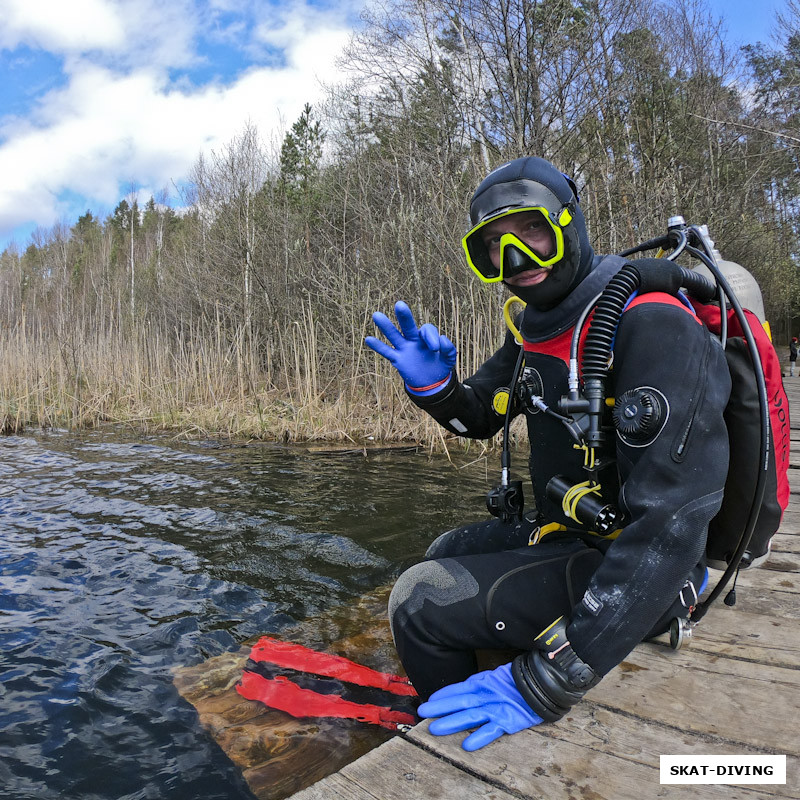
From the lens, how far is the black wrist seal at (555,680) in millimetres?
1343

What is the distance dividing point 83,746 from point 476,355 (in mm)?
5623

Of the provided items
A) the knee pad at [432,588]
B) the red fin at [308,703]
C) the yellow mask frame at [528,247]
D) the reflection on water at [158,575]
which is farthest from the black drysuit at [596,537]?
the reflection on water at [158,575]

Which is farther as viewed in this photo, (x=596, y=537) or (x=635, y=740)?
(x=596, y=537)

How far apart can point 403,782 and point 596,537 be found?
0.91 metres

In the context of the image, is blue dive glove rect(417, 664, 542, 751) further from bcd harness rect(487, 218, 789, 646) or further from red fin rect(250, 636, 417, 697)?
red fin rect(250, 636, 417, 697)

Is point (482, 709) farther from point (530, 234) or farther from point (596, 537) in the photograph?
point (530, 234)

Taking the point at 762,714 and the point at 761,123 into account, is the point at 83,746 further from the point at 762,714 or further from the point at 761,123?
the point at 761,123

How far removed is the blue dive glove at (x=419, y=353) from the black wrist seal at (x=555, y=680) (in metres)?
1.08

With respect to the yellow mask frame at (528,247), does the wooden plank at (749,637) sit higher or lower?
lower

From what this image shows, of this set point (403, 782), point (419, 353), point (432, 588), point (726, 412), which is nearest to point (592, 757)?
point (403, 782)

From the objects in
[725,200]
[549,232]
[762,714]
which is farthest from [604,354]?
[725,200]

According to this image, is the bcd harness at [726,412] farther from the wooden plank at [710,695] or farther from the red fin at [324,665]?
the red fin at [324,665]

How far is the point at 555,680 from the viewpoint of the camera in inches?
53.3

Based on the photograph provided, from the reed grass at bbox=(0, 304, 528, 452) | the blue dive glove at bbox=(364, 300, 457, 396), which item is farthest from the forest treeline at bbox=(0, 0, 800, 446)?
the blue dive glove at bbox=(364, 300, 457, 396)
